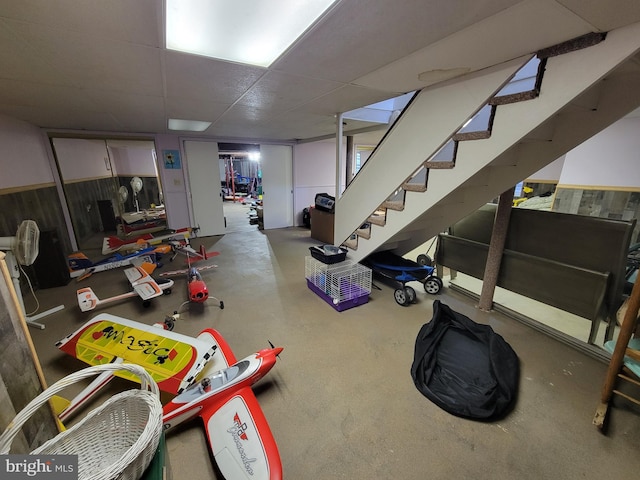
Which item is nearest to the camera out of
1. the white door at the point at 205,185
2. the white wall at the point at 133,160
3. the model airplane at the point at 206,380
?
the model airplane at the point at 206,380

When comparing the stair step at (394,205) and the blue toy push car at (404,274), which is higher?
the stair step at (394,205)

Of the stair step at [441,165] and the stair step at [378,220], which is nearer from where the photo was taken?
the stair step at [441,165]

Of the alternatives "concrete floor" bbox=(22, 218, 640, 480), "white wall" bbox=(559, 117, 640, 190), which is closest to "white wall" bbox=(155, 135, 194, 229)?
"concrete floor" bbox=(22, 218, 640, 480)

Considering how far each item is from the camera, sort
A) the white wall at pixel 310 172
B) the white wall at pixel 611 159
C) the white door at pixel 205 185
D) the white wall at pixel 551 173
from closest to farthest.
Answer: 1. the white wall at pixel 611 159
2. the white wall at pixel 551 173
3. the white door at pixel 205 185
4. the white wall at pixel 310 172

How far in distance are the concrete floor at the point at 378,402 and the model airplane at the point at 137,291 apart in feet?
0.48

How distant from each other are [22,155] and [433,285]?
18.9 feet

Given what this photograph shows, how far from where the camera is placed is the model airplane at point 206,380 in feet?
4.19

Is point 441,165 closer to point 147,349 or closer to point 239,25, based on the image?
point 239,25

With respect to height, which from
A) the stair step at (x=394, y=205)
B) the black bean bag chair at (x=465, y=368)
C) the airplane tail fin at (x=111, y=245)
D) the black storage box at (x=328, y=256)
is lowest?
the black bean bag chair at (x=465, y=368)

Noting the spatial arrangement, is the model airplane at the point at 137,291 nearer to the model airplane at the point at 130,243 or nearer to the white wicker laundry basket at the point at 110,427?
the model airplane at the point at 130,243

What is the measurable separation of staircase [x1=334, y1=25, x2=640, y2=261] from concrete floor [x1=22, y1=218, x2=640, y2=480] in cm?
113

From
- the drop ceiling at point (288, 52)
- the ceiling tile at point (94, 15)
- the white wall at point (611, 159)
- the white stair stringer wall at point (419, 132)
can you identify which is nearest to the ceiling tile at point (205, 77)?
the drop ceiling at point (288, 52)

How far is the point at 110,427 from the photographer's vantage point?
1.00 meters

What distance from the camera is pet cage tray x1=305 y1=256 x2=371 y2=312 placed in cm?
285
